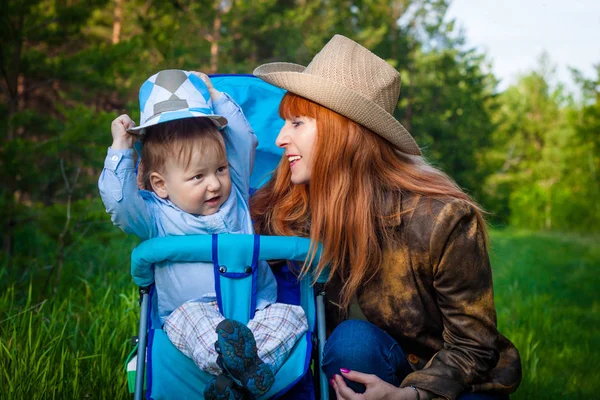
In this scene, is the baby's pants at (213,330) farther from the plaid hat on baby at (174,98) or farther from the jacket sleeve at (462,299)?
the plaid hat on baby at (174,98)

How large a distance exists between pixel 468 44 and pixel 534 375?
17.5 m

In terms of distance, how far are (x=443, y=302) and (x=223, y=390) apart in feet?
2.69

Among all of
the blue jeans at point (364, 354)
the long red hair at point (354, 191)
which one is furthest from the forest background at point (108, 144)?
the blue jeans at point (364, 354)

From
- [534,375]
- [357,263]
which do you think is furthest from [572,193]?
[357,263]

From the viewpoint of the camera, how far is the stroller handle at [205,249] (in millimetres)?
1989

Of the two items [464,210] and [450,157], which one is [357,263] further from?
[450,157]

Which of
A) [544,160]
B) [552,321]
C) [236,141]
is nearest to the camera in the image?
[236,141]

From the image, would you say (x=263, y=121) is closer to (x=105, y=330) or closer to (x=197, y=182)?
(x=197, y=182)

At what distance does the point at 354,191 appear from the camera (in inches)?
89.1

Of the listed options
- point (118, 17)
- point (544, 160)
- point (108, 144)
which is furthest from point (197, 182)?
point (544, 160)

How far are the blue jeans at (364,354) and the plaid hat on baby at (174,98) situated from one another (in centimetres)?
91

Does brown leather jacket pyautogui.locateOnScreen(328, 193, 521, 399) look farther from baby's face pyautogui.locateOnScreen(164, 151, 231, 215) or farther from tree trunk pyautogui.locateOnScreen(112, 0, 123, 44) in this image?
tree trunk pyautogui.locateOnScreen(112, 0, 123, 44)

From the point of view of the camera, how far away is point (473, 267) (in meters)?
2.09

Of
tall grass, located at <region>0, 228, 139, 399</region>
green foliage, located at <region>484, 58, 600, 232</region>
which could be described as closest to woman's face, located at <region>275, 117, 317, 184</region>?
tall grass, located at <region>0, 228, 139, 399</region>
